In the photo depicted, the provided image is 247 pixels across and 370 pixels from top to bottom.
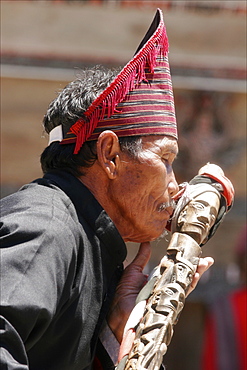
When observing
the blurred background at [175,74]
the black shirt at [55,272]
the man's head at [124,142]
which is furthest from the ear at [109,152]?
the blurred background at [175,74]

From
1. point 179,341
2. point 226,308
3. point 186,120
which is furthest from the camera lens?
point 179,341

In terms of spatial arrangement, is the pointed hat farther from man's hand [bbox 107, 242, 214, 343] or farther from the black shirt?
man's hand [bbox 107, 242, 214, 343]

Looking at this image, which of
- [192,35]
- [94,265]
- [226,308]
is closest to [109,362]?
[94,265]

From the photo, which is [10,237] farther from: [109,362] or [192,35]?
[192,35]

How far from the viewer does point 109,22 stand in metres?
5.91

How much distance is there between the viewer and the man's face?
2.46 metres

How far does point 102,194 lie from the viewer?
97.3 inches

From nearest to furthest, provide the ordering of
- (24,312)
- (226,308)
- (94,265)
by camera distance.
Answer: (24,312) → (94,265) → (226,308)

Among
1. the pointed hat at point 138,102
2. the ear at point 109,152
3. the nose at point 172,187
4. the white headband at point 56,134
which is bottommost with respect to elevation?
the nose at point 172,187

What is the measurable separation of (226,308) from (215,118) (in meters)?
1.48

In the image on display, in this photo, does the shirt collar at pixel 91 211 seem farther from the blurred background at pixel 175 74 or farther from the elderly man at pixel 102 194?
the blurred background at pixel 175 74

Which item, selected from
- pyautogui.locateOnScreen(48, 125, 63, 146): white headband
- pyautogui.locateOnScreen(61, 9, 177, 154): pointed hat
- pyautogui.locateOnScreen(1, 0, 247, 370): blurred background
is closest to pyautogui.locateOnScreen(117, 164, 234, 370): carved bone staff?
pyautogui.locateOnScreen(61, 9, 177, 154): pointed hat

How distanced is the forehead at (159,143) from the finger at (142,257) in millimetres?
363

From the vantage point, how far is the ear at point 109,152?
95.2 inches
